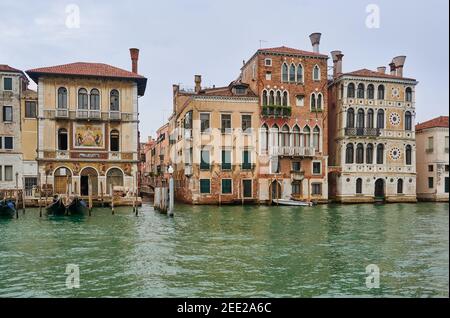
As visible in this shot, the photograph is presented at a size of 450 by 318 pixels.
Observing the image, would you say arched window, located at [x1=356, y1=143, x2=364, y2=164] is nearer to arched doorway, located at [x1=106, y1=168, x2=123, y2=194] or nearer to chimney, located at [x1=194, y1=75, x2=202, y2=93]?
chimney, located at [x1=194, y1=75, x2=202, y2=93]

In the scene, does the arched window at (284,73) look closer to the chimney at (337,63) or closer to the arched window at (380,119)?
the chimney at (337,63)

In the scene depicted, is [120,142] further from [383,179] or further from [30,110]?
[383,179]

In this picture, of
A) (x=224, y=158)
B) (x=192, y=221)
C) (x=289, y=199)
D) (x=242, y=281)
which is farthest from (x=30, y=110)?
(x=242, y=281)

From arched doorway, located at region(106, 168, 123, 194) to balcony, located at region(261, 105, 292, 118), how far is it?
7620mm

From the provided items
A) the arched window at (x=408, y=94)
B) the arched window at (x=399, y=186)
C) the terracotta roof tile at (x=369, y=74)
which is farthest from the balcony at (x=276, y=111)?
the arched window at (x=399, y=186)

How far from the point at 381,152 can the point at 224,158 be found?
28.8 ft

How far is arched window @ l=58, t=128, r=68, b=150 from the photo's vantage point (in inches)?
781

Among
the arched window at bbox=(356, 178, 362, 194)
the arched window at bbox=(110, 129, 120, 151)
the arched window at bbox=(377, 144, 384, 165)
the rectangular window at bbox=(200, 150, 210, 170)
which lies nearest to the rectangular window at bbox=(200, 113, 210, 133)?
the rectangular window at bbox=(200, 150, 210, 170)

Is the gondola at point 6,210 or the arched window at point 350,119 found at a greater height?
the arched window at point 350,119

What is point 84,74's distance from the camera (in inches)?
778

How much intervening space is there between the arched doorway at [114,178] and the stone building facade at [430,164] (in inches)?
597

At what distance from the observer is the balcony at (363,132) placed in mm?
23719

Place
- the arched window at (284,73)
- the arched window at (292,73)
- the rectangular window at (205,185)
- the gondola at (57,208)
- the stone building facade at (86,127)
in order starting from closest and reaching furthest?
the gondola at (57,208)
the stone building facade at (86,127)
the rectangular window at (205,185)
the arched window at (284,73)
the arched window at (292,73)

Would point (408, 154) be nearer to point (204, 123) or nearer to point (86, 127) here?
point (204, 123)
